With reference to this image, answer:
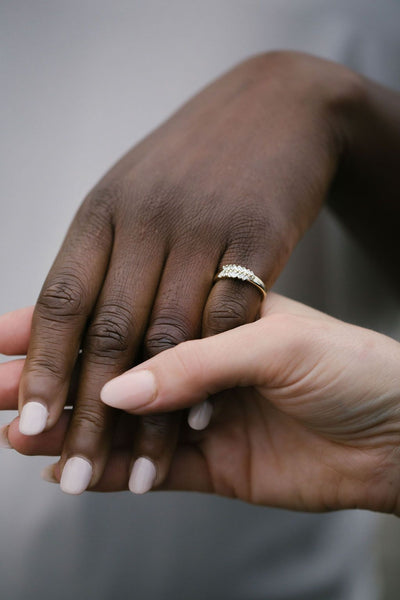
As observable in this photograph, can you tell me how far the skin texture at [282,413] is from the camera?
0.74 metres

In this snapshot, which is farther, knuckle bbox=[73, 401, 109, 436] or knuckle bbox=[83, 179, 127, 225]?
knuckle bbox=[83, 179, 127, 225]

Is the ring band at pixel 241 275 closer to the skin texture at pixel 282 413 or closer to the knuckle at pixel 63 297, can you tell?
the skin texture at pixel 282 413

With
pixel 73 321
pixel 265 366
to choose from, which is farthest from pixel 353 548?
pixel 73 321

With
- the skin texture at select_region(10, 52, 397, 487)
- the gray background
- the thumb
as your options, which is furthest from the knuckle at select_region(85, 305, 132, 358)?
the gray background

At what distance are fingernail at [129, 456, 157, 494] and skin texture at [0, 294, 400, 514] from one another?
3.3 inches

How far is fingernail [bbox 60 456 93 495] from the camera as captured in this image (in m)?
0.78

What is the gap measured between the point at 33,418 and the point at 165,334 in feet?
0.76

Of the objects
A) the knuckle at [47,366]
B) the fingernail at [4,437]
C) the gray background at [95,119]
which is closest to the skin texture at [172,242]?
the knuckle at [47,366]

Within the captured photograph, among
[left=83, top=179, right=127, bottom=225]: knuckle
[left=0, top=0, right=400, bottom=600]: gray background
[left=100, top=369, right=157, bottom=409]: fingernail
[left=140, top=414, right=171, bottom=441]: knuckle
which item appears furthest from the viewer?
[left=0, top=0, right=400, bottom=600]: gray background

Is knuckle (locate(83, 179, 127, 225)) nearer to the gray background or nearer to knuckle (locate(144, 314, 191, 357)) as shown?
knuckle (locate(144, 314, 191, 357))

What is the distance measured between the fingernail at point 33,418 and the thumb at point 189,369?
→ 111mm

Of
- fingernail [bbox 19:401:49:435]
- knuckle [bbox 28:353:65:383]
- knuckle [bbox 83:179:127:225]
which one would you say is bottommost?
fingernail [bbox 19:401:49:435]

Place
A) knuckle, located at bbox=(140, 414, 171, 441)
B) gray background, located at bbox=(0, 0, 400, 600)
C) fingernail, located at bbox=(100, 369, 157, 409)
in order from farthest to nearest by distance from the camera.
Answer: gray background, located at bbox=(0, 0, 400, 600)
knuckle, located at bbox=(140, 414, 171, 441)
fingernail, located at bbox=(100, 369, 157, 409)

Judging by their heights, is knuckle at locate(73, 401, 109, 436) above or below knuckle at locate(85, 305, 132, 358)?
below
